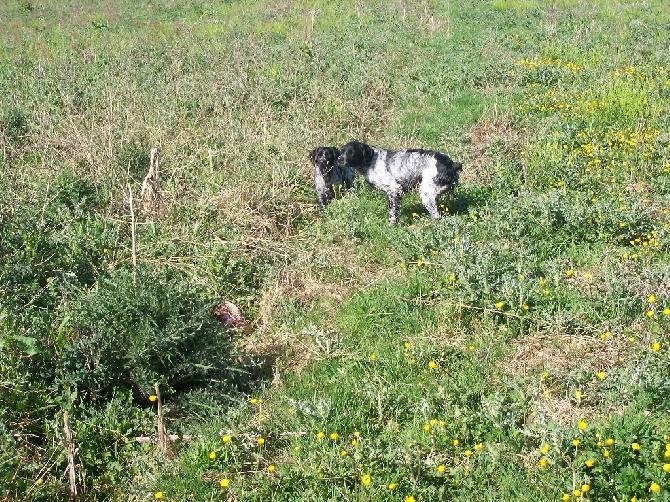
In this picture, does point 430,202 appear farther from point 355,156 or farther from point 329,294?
point 329,294

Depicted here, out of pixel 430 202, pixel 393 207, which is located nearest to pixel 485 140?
pixel 430 202

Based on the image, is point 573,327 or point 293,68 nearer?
point 573,327

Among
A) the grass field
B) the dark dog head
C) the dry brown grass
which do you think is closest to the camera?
the grass field

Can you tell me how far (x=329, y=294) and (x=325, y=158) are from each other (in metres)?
2.11

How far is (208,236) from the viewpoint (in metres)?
6.10

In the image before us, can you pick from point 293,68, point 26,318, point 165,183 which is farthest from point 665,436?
point 293,68

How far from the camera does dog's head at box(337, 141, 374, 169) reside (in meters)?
7.24

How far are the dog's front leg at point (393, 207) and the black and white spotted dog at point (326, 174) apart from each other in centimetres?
59

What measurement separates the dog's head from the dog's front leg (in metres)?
0.49

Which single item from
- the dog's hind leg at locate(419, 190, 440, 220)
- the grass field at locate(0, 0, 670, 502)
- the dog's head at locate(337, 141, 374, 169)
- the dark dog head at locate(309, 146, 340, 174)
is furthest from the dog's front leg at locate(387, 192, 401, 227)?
the dark dog head at locate(309, 146, 340, 174)

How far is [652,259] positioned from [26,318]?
4.87m

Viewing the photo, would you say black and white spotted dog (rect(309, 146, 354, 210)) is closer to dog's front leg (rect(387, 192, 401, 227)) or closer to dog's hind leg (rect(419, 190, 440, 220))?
dog's front leg (rect(387, 192, 401, 227))

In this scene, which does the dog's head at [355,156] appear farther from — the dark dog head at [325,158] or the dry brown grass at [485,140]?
the dry brown grass at [485,140]

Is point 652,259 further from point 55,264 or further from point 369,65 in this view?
point 369,65
